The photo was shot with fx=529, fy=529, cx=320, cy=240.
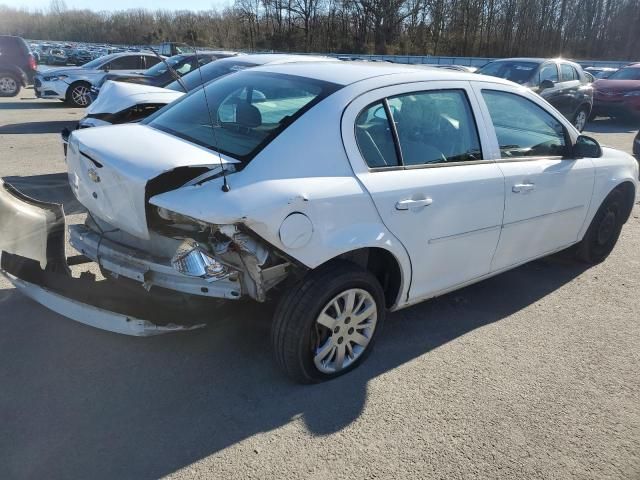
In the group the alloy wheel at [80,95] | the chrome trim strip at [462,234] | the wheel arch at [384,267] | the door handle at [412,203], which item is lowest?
the alloy wheel at [80,95]

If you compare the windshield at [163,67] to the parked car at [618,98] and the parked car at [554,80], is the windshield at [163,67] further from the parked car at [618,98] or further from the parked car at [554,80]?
the parked car at [618,98]

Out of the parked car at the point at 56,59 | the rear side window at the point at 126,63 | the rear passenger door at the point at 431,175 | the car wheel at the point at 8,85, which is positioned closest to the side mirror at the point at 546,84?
the rear passenger door at the point at 431,175

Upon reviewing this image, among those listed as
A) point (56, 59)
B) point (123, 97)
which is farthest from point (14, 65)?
point (56, 59)

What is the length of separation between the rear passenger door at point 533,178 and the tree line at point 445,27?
41.0 metres

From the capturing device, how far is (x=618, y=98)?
14.9m

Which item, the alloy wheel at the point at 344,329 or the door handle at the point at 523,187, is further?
the door handle at the point at 523,187

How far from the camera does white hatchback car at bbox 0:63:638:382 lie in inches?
105

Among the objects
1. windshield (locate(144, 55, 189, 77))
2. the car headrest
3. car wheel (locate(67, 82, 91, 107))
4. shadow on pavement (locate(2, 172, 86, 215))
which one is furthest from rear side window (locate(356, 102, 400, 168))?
car wheel (locate(67, 82, 91, 107))

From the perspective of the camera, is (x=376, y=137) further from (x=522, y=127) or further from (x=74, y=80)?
(x=74, y=80)

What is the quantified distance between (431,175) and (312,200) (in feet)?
3.03

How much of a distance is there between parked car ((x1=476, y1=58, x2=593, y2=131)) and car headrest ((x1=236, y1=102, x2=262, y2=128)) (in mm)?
9622

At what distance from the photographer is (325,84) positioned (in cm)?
314

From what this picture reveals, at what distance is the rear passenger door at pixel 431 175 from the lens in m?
3.00

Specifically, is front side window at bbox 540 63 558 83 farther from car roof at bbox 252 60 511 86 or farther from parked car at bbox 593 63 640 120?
car roof at bbox 252 60 511 86
